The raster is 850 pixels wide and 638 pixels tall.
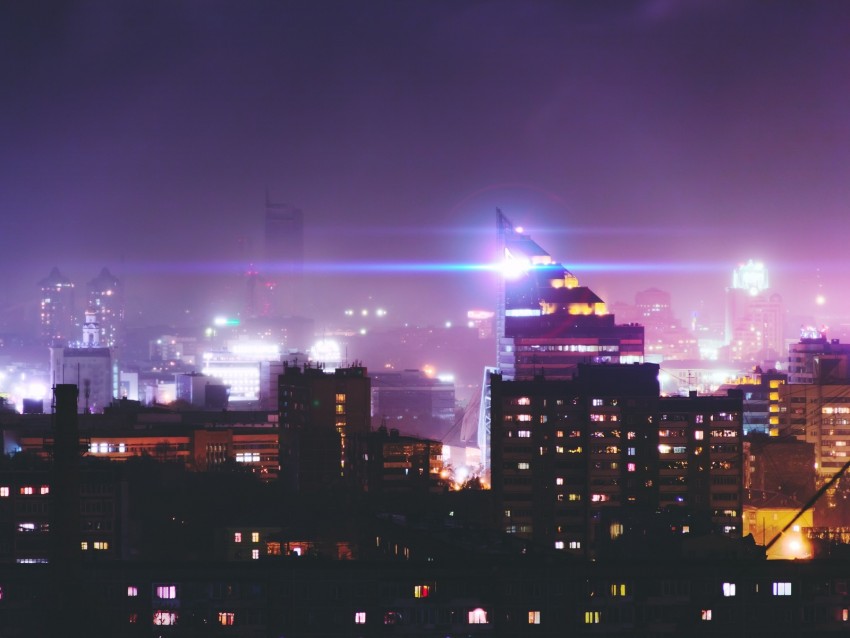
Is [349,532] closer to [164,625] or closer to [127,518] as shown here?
[127,518]

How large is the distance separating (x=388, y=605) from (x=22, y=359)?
6346 centimetres

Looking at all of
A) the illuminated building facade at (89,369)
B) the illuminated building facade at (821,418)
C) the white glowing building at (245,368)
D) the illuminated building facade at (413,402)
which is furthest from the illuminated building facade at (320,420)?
the illuminated building facade at (89,369)

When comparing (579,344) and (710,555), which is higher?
(579,344)

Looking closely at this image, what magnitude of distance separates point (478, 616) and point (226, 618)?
2.23 m

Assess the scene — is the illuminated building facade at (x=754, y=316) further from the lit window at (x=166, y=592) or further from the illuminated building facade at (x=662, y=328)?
the lit window at (x=166, y=592)

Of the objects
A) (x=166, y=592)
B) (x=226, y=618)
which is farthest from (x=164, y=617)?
(x=226, y=618)

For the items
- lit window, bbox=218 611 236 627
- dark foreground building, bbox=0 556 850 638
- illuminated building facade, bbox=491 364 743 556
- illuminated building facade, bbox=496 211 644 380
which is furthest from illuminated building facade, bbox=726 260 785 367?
lit window, bbox=218 611 236 627

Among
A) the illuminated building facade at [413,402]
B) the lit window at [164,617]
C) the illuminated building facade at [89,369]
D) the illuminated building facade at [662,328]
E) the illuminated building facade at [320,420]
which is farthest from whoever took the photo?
the illuminated building facade at [662,328]

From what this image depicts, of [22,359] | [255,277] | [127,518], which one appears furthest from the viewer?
[255,277]

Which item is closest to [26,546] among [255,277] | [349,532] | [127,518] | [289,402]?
[127,518]

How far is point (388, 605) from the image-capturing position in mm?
14867

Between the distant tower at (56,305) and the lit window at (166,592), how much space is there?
69019 millimetres

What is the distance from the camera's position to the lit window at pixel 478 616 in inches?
591

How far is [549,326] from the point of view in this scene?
3994 centimetres
